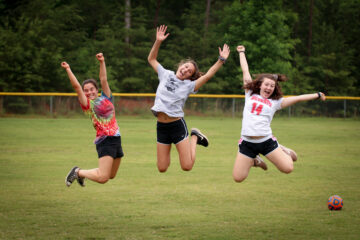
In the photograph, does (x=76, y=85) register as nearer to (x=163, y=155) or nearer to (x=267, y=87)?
(x=163, y=155)

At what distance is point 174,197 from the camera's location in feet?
30.1

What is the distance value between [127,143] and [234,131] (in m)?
6.11

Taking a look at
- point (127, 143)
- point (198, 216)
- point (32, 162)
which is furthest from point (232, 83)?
point (198, 216)

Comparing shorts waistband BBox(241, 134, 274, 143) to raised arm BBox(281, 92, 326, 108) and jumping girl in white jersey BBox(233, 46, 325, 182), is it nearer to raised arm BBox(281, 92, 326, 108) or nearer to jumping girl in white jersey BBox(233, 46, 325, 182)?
jumping girl in white jersey BBox(233, 46, 325, 182)

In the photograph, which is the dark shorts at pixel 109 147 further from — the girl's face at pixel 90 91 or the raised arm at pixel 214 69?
the raised arm at pixel 214 69

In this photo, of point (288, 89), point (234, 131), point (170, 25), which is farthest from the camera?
point (170, 25)

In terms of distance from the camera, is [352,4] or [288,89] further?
[352,4]

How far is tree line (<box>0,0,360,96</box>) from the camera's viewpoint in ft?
104

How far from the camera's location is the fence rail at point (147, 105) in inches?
1056

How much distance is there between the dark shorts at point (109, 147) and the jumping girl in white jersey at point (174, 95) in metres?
0.80

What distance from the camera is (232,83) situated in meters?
35.9

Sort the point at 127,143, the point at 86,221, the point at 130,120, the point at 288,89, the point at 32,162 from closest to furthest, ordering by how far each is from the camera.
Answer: the point at 86,221 → the point at 32,162 → the point at 127,143 → the point at 130,120 → the point at 288,89

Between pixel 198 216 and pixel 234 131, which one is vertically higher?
pixel 198 216

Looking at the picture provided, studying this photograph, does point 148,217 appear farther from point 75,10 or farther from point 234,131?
point 75,10
